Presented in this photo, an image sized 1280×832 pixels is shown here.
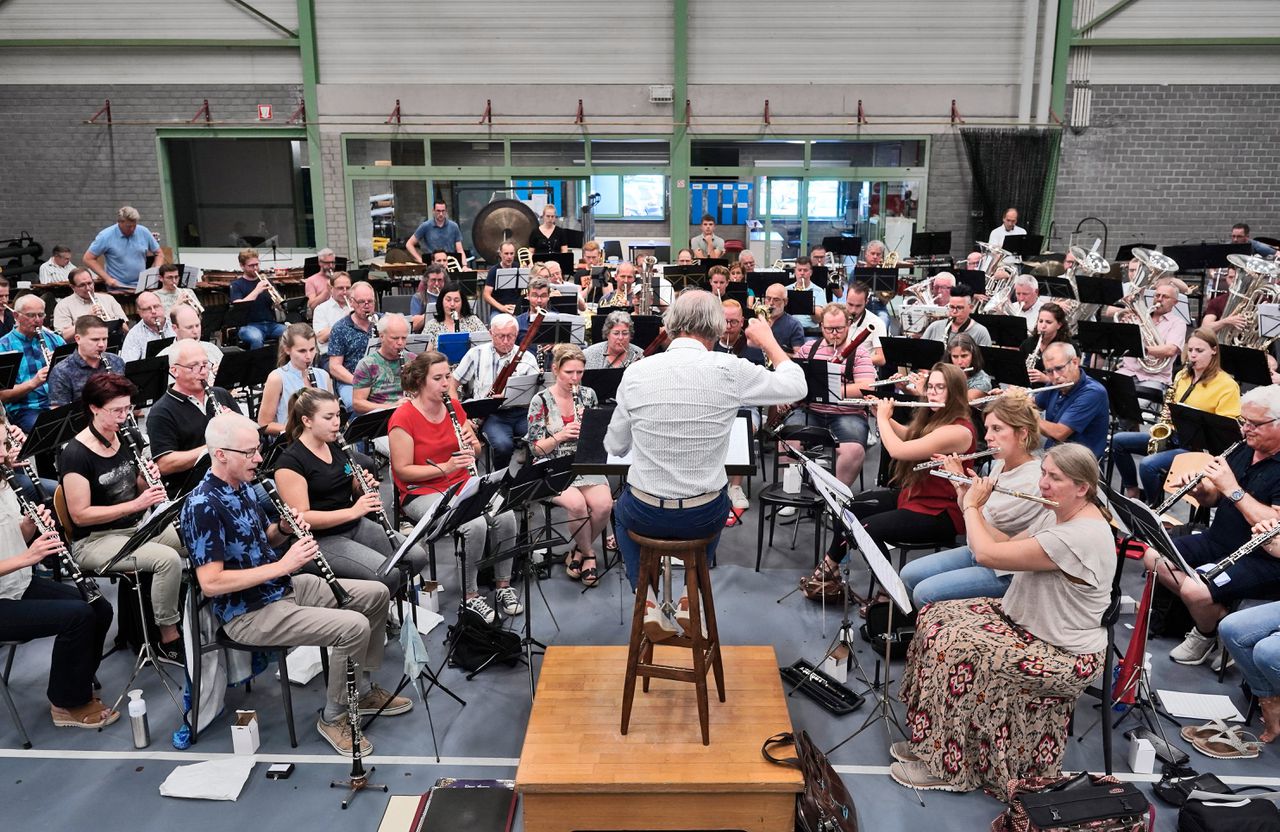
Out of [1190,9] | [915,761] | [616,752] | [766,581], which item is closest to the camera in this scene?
[616,752]

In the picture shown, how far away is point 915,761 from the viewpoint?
13.5ft

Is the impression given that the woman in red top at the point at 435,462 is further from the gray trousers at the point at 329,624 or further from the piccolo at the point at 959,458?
the piccolo at the point at 959,458

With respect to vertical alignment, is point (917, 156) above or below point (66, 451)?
above

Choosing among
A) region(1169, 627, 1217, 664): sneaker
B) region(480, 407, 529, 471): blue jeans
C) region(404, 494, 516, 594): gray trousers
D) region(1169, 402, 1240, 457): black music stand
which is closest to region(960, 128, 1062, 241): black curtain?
region(1169, 402, 1240, 457): black music stand

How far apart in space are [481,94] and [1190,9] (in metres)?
10.9

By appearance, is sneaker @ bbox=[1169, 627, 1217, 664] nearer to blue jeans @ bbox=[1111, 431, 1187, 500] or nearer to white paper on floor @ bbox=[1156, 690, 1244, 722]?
white paper on floor @ bbox=[1156, 690, 1244, 722]

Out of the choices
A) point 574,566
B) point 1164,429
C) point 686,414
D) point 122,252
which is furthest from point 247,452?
point 122,252

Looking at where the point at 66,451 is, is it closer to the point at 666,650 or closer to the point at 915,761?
the point at 666,650

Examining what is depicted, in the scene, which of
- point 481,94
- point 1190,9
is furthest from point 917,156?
point 481,94

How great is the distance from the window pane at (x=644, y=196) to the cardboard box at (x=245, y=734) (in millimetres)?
12513

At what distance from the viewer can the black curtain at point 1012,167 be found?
14820 mm

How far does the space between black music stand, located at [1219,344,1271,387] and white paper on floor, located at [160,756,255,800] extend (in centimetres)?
638

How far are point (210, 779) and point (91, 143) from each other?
13995 mm

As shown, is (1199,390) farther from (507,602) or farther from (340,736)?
(340,736)
